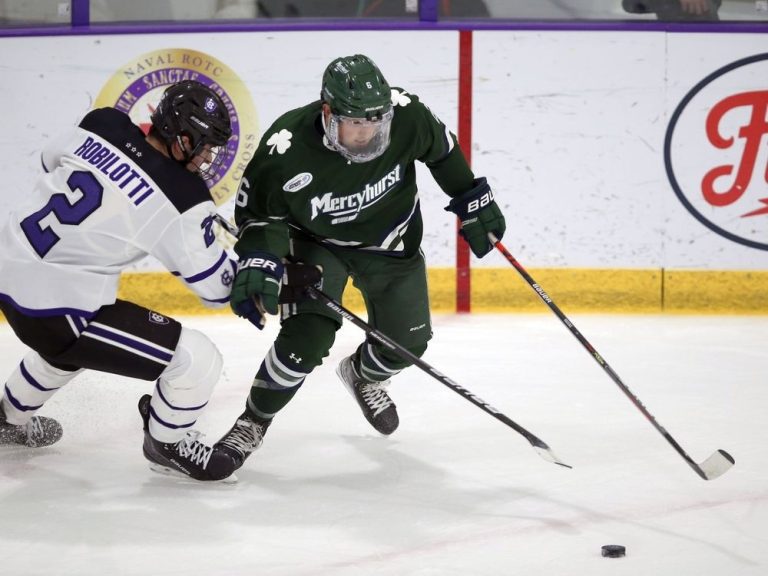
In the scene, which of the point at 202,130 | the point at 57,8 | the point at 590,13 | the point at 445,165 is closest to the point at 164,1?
the point at 57,8

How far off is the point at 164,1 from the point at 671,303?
2.41m

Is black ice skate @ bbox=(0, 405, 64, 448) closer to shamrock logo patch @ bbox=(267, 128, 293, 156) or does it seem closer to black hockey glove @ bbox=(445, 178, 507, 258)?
shamrock logo patch @ bbox=(267, 128, 293, 156)

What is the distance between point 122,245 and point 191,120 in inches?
12.1

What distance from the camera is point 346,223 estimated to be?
9.84 ft

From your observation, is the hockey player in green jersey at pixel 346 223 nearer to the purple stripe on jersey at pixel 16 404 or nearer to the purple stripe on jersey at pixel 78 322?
the purple stripe on jersey at pixel 78 322

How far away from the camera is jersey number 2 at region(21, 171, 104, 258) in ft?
8.21

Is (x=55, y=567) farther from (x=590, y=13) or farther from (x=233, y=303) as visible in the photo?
(x=590, y=13)

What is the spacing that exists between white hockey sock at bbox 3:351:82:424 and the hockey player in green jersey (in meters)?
0.45

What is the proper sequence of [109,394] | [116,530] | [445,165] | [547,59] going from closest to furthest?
[116,530] < [445,165] < [109,394] < [547,59]

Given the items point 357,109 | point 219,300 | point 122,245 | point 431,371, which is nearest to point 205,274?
point 219,300

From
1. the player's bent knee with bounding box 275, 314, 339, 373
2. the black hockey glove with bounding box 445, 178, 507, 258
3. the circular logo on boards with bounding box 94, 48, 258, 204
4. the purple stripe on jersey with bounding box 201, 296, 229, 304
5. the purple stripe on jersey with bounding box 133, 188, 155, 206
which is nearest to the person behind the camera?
the purple stripe on jersey with bounding box 133, 188, 155, 206

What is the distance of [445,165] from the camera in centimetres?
313

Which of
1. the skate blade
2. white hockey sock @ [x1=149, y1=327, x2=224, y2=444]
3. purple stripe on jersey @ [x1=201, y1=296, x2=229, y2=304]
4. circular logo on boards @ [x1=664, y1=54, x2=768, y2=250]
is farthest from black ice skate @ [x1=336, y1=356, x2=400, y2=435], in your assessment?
circular logo on boards @ [x1=664, y1=54, x2=768, y2=250]

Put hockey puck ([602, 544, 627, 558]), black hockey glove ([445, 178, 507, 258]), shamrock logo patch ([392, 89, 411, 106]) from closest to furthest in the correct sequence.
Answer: hockey puck ([602, 544, 627, 558]) < shamrock logo patch ([392, 89, 411, 106]) < black hockey glove ([445, 178, 507, 258])
